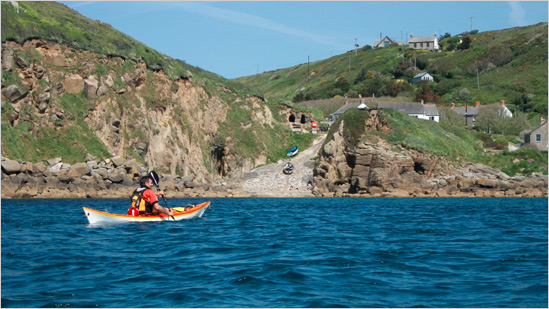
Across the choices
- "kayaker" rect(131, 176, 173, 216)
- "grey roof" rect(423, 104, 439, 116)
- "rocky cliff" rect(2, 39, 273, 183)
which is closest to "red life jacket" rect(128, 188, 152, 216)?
"kayaker" rect(131, 176, 173, 216)

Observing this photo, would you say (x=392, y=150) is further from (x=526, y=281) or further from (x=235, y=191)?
(x=526, y=281)

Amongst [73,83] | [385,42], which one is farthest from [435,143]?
[385,42]

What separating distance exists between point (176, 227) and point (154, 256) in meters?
8.14

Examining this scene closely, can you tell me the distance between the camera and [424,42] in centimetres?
15950

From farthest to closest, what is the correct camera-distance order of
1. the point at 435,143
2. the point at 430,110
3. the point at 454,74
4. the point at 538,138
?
1. the point at 454,74
2. the point at 430,110
3. the point at 538,138
4. the point at 435,143

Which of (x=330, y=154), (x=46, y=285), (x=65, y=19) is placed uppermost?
(x=65, y=19)

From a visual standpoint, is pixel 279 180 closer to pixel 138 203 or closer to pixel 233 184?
pixel 233 184

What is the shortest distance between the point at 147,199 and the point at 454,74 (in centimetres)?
11019

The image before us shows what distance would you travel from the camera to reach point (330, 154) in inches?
2475

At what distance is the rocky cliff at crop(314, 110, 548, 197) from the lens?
58.7 meters

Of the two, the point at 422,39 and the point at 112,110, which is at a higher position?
the point at 422,39

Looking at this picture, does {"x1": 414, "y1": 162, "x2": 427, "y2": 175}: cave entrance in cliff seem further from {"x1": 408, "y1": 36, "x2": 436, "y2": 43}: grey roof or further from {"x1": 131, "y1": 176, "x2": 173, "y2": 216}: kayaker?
{"x1": 408, "y1": 36, "x2": 436, "y2": 43}: grey roof

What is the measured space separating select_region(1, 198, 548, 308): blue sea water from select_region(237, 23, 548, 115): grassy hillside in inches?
3334

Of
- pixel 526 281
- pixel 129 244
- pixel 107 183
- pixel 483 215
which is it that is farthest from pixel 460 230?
pixel 107 183
